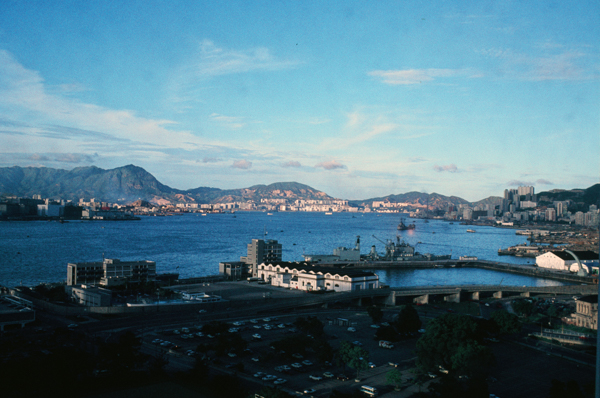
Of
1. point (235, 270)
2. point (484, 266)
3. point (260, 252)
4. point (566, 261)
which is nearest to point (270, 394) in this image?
point (235, 270)

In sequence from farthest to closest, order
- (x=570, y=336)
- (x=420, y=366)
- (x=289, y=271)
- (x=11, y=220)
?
(x=11, y=220) → (x=289, y=271) → (x=570, y=336) → (x=420, y=366)

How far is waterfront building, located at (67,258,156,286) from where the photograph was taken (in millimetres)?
14297

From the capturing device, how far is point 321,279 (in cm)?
1368

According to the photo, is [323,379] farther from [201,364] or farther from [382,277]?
[382,277]

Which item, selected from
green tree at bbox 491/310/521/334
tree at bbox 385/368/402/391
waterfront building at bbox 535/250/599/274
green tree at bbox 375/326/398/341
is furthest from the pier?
tree at bbox 385/368/402/391

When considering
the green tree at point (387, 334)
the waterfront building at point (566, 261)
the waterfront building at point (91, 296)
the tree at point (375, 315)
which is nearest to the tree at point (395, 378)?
the green tree at point (387, 334)

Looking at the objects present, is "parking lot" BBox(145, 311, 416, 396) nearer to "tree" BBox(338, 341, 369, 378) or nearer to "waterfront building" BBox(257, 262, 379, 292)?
"tree" BBox(338, 341, 369, 378)

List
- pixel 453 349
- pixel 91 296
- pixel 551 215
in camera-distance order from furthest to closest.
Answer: pixel 551 215 < pixel 91 296 < pixel 453 349

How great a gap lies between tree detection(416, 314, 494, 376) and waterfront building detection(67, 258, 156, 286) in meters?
10.1

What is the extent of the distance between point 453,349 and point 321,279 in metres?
6.95

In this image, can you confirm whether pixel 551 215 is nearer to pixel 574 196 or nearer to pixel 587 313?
pixel 574 196

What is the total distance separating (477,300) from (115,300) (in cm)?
1053

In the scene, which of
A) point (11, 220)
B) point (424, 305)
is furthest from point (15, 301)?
point (11, 220)

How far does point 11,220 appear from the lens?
182 ft
